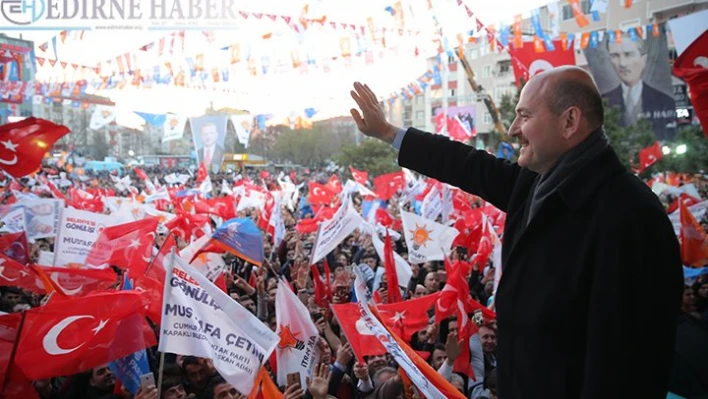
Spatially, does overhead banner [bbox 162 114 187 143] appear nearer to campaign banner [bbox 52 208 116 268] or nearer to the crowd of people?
the crowd of people

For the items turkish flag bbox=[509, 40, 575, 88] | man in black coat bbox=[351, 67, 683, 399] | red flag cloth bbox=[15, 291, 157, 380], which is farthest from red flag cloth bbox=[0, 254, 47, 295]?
turkish flag bbox=[509, 40, 575, 88]

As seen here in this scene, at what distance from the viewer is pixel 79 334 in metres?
4.39

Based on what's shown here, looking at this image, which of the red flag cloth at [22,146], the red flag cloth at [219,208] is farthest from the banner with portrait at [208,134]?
the red flag cloth at [22,146]

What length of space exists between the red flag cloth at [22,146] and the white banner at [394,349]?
7151 millimetres

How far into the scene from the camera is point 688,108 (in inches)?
1403

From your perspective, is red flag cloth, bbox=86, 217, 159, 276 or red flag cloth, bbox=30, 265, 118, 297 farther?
red flag cloth, bbox=86, 217, 159, 276

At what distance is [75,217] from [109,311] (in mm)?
4131

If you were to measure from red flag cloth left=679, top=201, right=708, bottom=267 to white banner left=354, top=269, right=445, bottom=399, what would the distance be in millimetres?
6484

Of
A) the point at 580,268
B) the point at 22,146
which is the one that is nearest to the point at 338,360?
the point at 580,268

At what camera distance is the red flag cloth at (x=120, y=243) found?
25.0 feet

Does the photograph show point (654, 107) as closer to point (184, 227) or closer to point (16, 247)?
point (184, 227)

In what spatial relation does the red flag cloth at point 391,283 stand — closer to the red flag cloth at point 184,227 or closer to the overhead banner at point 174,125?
the red flag cloth at point 184,227

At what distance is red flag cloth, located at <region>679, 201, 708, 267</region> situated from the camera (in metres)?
8.34

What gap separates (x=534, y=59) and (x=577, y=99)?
1505 cm
